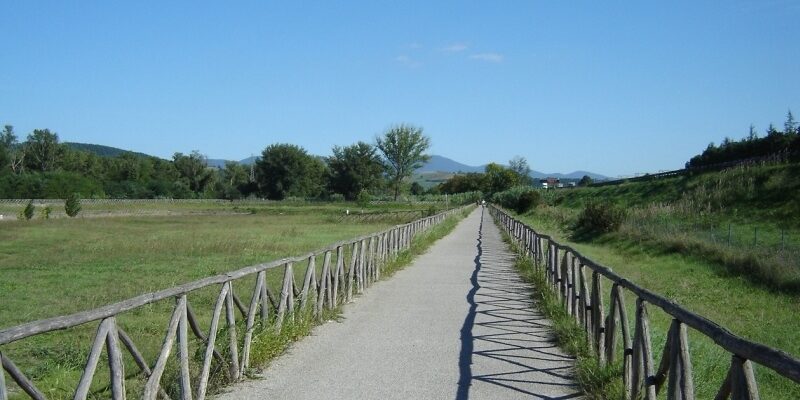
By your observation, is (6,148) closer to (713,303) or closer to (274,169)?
(274,169)

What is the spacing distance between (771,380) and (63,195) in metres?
115

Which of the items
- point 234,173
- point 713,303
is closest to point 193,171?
point 234,173

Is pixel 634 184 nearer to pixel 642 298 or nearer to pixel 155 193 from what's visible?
pixel 642 298

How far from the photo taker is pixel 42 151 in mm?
130625

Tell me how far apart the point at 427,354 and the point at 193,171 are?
477ft

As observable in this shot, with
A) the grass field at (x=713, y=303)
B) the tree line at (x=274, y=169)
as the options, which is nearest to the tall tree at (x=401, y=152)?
the tree line at (x=274, y=169)

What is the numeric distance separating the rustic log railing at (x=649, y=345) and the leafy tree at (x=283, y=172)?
122 metres

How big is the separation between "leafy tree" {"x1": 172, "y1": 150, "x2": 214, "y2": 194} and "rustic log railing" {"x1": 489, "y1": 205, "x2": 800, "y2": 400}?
465 ft

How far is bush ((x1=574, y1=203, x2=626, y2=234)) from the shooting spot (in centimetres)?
3897

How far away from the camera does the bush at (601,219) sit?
39.0 metres

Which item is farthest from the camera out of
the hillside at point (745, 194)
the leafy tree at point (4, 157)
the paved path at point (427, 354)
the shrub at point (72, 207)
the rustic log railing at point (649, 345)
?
the leafy tree at point (4, 157)

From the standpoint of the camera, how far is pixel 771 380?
407 inches

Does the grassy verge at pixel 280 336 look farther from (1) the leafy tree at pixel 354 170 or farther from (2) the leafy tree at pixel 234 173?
(2) the leafy tree at pixel 234 173

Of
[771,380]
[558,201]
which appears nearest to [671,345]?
[771,380]
